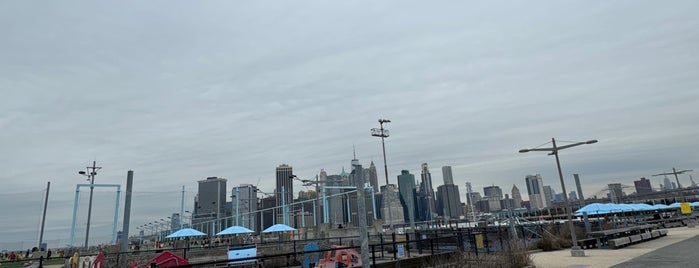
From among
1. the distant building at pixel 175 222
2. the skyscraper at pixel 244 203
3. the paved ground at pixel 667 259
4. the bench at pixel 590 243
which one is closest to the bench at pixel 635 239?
the bench at pixel 590 243

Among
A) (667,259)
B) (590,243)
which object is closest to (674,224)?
(590,243)

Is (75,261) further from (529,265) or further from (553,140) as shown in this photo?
(553,140)

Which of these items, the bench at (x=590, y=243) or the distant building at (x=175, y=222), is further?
the distant building at (x=175, y=222)

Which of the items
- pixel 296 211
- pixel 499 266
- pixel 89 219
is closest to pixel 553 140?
pixel 499 266

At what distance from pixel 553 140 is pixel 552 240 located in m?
6.59

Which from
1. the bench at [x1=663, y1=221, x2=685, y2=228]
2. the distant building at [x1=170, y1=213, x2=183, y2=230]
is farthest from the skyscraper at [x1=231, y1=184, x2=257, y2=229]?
the bench at [x1=663, y1=221, x2=685, y2=228]

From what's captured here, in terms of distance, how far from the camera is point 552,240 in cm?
2169

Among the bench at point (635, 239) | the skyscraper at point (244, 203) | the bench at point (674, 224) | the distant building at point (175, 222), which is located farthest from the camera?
the skyscraper at point (244, 203)

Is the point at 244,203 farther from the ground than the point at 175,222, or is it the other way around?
the point at 244,203

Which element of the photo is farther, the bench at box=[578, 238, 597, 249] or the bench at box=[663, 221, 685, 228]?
the bench at box=[663, 221, 685, 228]

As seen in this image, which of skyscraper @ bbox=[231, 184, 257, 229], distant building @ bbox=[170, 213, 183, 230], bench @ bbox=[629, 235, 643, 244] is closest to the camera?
bench @ bbox=[629, 235, 643, 244]

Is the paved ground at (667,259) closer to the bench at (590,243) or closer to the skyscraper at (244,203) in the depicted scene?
the bench at (590,243)

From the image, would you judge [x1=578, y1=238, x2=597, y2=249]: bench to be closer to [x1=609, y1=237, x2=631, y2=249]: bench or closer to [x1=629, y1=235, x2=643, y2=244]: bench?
[x1=609, y1=237, x2=631, y2=249]: bench

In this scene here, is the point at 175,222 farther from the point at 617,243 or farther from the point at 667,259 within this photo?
the point at 667,259
